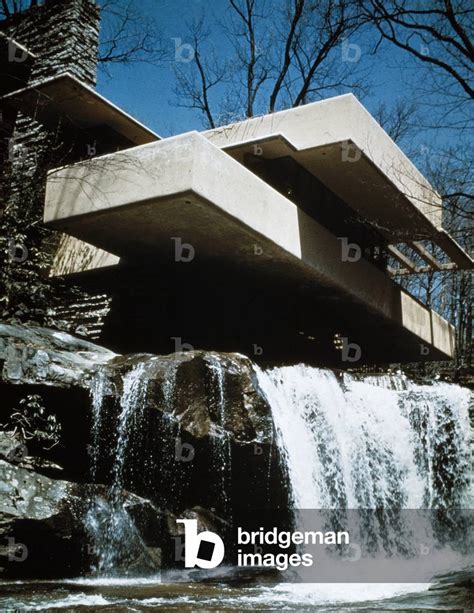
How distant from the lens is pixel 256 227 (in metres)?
10.2

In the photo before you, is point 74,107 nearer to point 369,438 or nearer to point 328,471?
point 369,438

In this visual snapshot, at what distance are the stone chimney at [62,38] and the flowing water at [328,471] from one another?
1110cm

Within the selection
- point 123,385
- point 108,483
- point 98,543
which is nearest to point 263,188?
point 123,385

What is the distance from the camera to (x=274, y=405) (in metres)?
8.50

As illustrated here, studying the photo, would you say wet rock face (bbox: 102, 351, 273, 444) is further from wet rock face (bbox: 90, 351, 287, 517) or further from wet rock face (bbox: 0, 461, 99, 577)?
wet rock face (bbox: 0, 461, 99, 577)

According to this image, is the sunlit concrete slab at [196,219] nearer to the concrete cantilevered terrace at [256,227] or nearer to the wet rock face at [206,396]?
the concrete cantilevered terrace at [256,227]

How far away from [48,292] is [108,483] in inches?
237

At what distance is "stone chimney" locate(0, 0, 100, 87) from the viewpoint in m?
15.9

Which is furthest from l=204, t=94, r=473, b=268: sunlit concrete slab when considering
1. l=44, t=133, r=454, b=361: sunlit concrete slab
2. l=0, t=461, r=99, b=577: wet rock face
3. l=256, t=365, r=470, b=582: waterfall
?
l=0, t=461, r=99, b=577: wet rock face

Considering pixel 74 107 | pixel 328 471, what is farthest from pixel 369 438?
pixel 74 107

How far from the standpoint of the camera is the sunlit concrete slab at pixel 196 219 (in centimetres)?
934

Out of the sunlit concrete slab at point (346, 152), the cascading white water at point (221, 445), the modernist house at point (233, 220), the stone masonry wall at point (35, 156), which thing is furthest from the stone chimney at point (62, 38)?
the cascading white water at point (221, 445)

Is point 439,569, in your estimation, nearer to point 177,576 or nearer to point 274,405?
Answer: point 274,405

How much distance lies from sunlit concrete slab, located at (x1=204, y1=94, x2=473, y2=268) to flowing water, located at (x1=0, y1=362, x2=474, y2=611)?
430 cm
